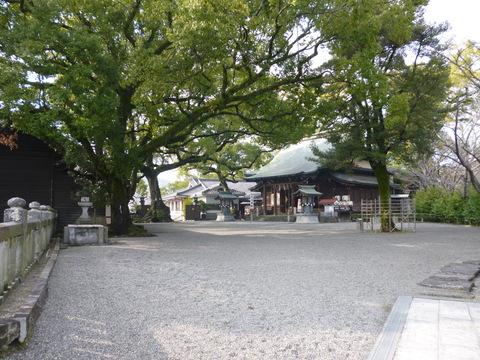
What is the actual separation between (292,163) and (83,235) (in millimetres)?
23203

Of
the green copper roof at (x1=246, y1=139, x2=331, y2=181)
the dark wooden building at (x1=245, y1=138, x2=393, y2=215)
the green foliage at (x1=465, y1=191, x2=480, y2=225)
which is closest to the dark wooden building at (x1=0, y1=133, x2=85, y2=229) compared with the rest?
the dark wooden building at (x1=245, y1=138, x2=393, y2=215)

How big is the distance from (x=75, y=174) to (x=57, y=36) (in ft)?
20.4

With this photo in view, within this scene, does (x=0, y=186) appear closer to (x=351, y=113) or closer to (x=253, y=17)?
(x=253, y=17)

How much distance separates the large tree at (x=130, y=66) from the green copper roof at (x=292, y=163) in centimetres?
1469

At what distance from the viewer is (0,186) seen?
48.2ft

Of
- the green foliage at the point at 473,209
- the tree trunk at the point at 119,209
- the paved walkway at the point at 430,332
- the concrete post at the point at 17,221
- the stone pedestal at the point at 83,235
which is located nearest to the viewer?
the paved walkway at the point at 430,332

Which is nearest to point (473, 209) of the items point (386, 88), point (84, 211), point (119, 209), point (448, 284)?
point (386, 88)

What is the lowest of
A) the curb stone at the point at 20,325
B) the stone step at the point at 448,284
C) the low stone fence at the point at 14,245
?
the stone step at the point at 448,284

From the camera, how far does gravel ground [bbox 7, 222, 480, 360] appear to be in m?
3.15

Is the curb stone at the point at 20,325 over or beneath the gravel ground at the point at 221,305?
over

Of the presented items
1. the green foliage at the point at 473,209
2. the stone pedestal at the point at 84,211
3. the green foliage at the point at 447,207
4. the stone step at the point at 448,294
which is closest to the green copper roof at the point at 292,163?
the green foliage at the point at 447,207

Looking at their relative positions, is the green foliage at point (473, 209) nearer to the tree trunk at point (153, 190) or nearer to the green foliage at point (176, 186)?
the tree trunk at point (153, 190)

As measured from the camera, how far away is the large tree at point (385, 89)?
463 inches

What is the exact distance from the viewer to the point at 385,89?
1145cm
